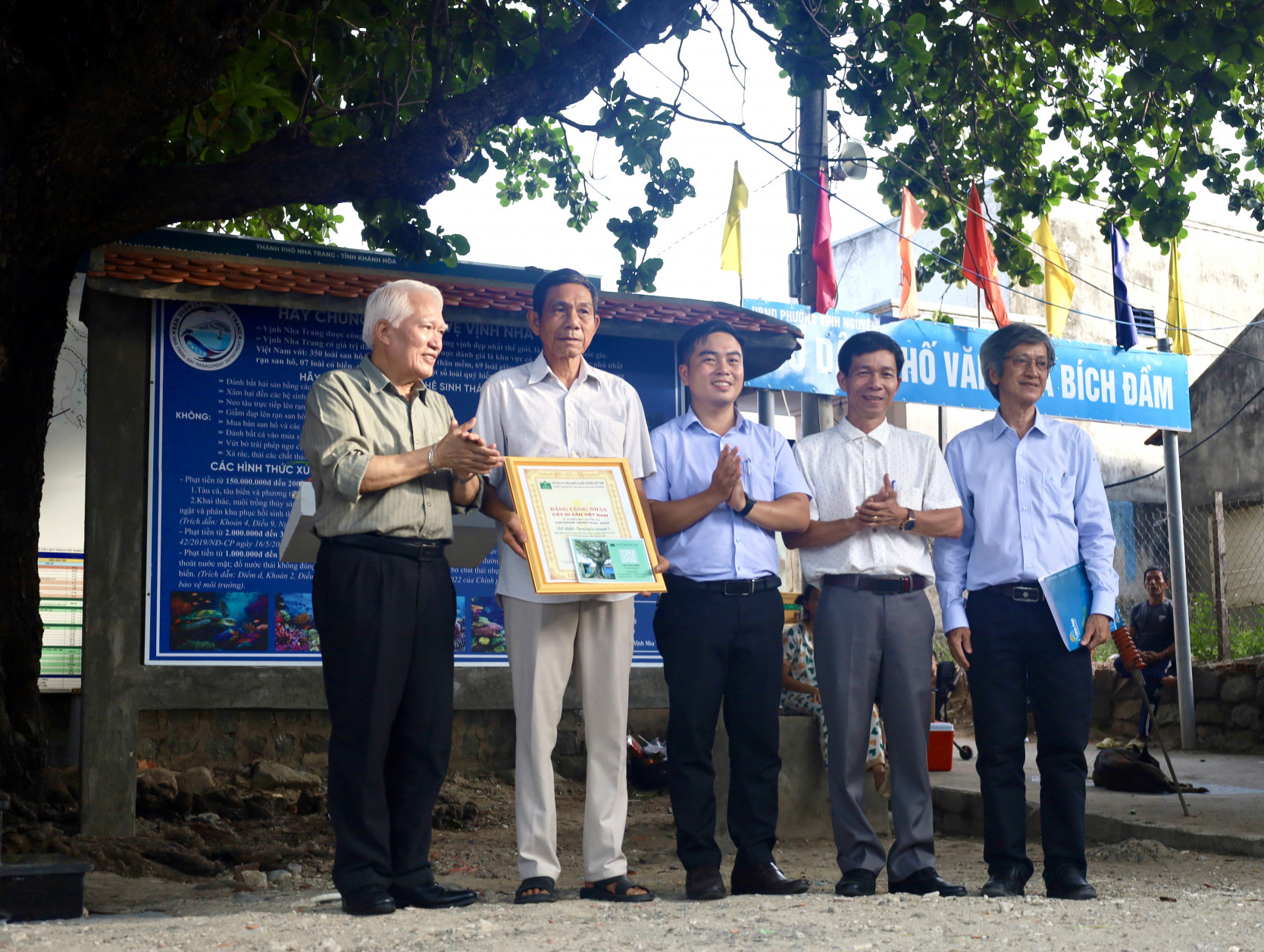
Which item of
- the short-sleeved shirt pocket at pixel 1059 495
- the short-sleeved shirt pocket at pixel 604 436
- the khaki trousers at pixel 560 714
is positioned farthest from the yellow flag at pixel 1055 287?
the khaki trousers at pixel 560 714

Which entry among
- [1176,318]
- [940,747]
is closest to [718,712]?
[940,747]

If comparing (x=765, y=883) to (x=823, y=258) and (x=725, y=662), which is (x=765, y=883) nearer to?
(x=725, y=662)

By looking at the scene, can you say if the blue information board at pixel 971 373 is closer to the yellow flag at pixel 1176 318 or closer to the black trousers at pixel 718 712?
the yellow flag at pixel 1176 318

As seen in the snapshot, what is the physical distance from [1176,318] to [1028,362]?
8.19m

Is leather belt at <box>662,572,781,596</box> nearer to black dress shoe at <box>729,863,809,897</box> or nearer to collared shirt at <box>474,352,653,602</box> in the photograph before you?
collared shirt at <box>474,352,653,602</box>

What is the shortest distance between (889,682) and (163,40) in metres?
3.73

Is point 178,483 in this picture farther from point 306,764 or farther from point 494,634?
point 306,764

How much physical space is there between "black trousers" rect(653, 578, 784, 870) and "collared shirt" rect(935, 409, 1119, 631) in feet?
2.26

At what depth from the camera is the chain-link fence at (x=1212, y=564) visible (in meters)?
12.3

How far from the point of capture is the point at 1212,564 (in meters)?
12.2

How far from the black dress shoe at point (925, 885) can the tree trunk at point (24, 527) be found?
4531 millimetres

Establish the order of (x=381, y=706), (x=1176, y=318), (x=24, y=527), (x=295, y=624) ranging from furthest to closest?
(x=1176, y=318)
(x=24, y=527)
(x=295, y=624)
(x=381, y=706)

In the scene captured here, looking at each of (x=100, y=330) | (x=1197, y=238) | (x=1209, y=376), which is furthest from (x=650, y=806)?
(x=1197, y=238)

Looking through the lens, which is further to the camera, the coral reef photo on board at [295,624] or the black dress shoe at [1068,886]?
the coral reef photo on board at [295,624]
